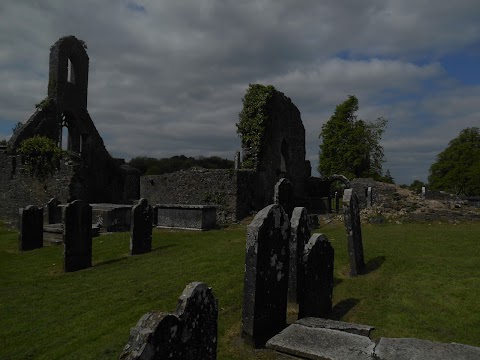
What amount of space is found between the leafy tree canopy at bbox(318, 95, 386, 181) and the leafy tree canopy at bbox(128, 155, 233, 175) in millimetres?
13885

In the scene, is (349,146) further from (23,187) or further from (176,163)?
(23,187)

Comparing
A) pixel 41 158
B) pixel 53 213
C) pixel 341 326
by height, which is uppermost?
pixel 41 158

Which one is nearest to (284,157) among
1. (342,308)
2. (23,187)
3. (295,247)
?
(23,187)

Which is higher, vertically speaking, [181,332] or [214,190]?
[214,190]

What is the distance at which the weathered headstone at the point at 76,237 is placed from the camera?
30.5 ft

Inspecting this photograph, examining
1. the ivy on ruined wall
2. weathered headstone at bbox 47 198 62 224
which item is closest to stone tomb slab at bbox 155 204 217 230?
weathered headstone at bbox 47 198 62 224

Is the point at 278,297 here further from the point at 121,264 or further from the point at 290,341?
the point at 121,264

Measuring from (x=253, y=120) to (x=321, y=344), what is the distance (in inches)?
668

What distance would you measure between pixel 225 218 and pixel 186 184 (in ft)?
9.77

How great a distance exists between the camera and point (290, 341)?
179 inches

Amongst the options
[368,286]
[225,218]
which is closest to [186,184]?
[225,218]

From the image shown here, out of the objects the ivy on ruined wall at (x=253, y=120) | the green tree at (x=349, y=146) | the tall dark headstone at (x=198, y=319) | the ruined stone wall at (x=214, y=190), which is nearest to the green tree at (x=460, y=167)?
the green tree at (x=349, y=146)

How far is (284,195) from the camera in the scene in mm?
8477

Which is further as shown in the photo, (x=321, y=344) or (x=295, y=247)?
(x=295, y=247)
